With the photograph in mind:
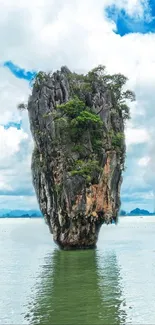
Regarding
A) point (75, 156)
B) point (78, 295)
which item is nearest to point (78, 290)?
point (78, 295)

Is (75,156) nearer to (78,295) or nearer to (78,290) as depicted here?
(78,290)

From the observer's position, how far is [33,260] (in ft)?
115

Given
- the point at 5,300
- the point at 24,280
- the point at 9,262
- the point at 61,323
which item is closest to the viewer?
the point at 61,323

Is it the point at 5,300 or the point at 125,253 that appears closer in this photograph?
the point at 5,300

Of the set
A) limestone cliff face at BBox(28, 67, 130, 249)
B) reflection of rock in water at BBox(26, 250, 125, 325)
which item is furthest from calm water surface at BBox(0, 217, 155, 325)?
limestone cliff face at BBox(28, 67, 130, 249)

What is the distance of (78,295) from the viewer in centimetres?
2027

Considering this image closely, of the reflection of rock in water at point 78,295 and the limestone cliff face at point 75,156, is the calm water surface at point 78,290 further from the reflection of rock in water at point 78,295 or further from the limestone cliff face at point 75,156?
the limestone cliff face at point 75,156

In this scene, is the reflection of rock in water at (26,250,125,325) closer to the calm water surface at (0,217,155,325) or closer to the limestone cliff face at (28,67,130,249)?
the calm water surface at (0,217,155,325)

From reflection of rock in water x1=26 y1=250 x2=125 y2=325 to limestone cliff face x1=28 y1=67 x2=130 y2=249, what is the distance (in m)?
6.65

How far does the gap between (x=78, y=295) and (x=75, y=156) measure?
769 inches

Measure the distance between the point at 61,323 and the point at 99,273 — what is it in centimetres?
1151

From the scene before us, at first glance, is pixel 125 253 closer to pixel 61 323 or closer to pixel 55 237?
pixel 55 237

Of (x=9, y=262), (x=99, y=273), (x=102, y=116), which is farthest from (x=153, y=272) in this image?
(x=102, y=116)

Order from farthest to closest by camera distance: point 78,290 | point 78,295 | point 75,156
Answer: point 75,156
point 78,290
point 78,295
